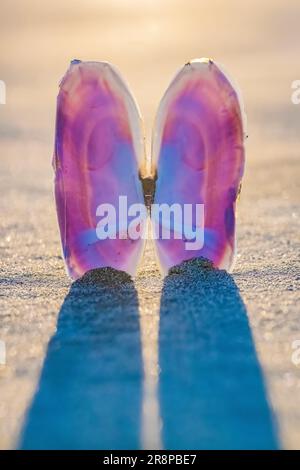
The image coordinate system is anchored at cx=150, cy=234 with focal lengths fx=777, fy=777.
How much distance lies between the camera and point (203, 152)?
7.14 feet

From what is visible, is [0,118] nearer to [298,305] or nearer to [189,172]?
[189,172]

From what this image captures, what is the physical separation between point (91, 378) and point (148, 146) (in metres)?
1.65

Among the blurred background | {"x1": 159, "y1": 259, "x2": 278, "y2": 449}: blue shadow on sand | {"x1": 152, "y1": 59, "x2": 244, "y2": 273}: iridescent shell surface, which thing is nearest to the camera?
{"x1": 159, "y1": 259, "x2": 278, "y2": 449}: blue shadow on sand

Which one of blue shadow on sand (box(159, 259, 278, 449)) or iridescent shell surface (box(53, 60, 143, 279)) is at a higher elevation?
iridescent shell surface (box(53, 60, 143, 279))

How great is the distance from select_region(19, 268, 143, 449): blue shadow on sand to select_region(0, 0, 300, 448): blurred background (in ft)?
0.11

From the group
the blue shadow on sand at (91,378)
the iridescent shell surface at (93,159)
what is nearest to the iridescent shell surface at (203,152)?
the iridescent shell surface at (93,159)

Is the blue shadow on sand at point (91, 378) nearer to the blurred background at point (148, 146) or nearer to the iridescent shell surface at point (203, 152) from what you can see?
the blurred background at point (148, 146)

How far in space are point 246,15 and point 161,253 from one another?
16.6 feet

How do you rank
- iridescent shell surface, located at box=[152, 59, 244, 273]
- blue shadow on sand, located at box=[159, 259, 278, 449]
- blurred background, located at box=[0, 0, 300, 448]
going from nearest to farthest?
1. blue shadow on sand, located at box=[159, 259, 278, 449]
2. blurred background, located at box=[0, 0, 300, 448]
3. iridescent shell surface, located at box=[152, 59, 244, 273]

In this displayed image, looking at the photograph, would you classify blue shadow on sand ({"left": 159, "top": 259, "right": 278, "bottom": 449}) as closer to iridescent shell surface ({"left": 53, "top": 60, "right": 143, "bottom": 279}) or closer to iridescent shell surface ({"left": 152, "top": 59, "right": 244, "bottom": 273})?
iridescent shell surface ({"left": 152, "top": 59, "right": 244, "bottom": 273})

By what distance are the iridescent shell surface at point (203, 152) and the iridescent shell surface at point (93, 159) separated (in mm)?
78

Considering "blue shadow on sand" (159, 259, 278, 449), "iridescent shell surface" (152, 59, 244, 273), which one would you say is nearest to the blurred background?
"blue shadow on sand" (159, 259, 278, 449)

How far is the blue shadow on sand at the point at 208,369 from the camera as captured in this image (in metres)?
1.46

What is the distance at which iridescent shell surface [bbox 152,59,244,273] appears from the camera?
6.93ft
